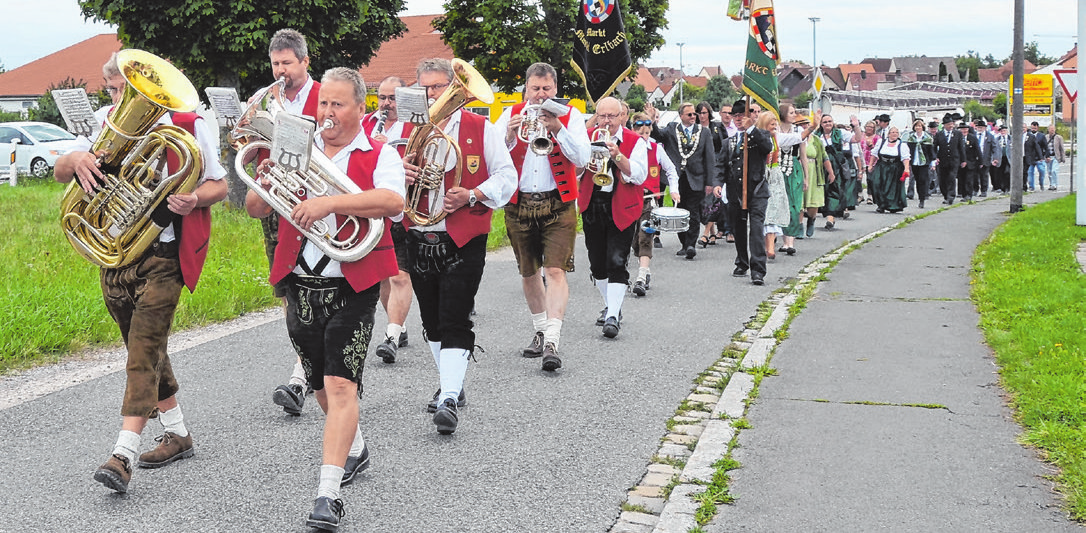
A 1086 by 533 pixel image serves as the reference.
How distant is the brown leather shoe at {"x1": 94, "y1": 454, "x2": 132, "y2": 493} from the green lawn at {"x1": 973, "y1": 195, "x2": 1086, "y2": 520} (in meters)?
3.71

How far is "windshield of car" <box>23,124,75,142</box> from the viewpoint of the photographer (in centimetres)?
2744

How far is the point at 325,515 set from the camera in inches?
164

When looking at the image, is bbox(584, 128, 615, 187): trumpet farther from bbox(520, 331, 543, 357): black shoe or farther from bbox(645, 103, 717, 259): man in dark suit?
bbox(645, 103, 717, 259): man in dark suit

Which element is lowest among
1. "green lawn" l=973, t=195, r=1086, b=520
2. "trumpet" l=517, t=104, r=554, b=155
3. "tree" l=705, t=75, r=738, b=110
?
"green lawn" l=973, t=195, r=1086, b=520

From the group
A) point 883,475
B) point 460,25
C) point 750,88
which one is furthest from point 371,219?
point 460,25

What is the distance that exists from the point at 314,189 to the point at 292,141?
240 mm

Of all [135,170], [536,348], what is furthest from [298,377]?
[135,170]

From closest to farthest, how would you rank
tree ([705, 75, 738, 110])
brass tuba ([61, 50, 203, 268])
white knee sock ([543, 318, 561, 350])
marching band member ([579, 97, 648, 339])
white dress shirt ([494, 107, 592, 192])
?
brass tuba ([61, 50, 203, 268])
white dress shirt ([494, 107, 592, 192])
white knee sock ([543, 318, 561, 350])
marching band member ([579, 97, 648, 339])
tree ([705, 75, 738, 110])

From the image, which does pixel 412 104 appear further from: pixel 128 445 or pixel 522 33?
pixel 522 33

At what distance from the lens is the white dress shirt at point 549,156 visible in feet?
22.0

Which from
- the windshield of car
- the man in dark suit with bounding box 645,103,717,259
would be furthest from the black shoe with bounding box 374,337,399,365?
the windshield of car

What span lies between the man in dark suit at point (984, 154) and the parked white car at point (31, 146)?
20.9 m

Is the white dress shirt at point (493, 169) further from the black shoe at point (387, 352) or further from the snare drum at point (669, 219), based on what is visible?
the snare drum at point (669, 219)

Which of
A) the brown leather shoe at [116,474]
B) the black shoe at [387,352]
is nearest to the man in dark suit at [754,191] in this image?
the black shoe at [387,352]
